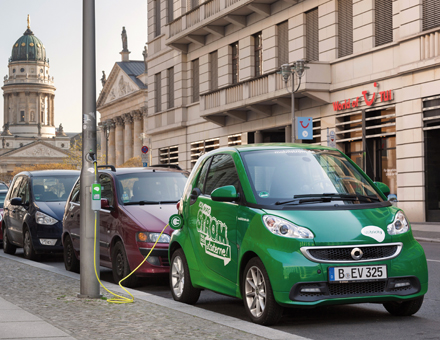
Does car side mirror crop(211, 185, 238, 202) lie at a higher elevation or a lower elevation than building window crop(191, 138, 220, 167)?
lower

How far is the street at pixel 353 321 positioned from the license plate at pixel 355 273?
0.47 metres

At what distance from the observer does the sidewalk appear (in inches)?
237

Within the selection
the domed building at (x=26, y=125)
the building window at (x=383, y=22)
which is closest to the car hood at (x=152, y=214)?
the building window at (x=383, y=22)

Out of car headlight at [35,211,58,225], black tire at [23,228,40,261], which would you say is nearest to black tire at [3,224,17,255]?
black tire at [23,228,40,261]

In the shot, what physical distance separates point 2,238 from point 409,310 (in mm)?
13033

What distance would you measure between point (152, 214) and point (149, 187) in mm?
1036

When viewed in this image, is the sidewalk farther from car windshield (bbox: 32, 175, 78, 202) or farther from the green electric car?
car windshield (bbox: 32, 175, 78, 202)

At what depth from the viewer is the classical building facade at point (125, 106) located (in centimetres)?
8819

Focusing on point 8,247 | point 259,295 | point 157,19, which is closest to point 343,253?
point 259,295

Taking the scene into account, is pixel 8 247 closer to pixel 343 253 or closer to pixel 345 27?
pixel 343 253

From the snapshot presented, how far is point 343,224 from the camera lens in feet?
21.8

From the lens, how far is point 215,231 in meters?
7.54

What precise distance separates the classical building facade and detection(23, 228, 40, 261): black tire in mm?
70043

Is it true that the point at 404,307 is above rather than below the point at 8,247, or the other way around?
above
